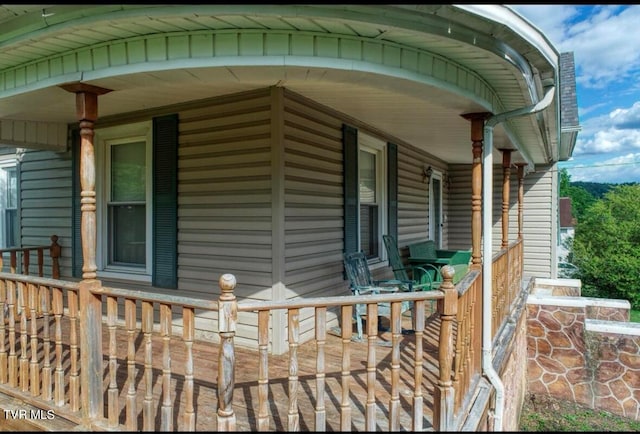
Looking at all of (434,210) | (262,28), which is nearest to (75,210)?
(262,28)

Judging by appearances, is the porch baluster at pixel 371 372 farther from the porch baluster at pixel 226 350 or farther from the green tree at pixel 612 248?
the green tree at pixel 612 248

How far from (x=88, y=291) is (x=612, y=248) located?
14284 millimetres

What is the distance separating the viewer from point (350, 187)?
15.5ft

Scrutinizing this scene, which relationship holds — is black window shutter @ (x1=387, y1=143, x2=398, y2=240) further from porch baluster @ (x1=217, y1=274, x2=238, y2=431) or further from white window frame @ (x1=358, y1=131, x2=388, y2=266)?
porch baluster @ (x1=217, y1=274, x2=238, y2=431)

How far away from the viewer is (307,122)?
4.03 meters

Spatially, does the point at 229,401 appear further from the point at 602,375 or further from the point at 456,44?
the point at 602,375

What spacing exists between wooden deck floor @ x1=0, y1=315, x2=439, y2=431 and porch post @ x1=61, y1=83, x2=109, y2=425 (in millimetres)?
254

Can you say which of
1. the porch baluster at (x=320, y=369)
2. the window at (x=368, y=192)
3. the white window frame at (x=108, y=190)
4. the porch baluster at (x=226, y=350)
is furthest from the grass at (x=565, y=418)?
the white window frame at (x=108, y=190)

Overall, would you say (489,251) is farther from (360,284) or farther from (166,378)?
(166,378)

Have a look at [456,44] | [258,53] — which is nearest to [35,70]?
[258,53]

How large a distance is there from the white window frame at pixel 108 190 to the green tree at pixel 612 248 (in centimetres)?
1274

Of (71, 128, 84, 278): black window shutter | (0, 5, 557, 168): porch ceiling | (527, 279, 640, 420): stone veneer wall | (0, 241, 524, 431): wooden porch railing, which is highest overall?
(0, 5, 557, 168): porch ceiling

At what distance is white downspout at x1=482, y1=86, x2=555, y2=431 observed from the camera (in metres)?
3.13

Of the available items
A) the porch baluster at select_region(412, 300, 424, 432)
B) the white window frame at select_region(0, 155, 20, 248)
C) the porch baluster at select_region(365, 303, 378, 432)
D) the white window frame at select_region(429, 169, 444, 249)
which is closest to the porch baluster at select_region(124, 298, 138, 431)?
the porch baluster at select_region(365, 303, 378, 432)
